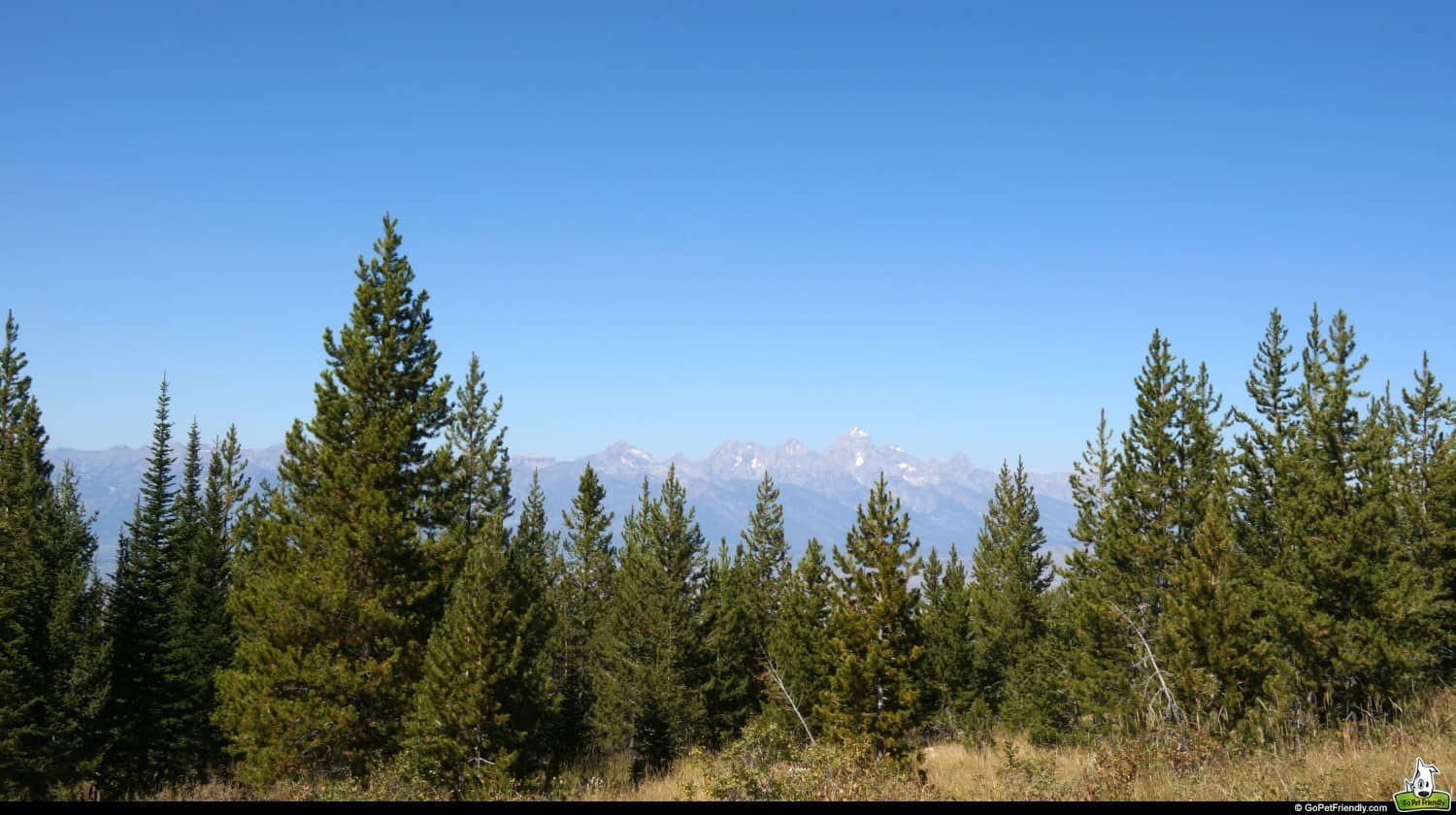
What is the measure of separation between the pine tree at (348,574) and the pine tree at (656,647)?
43.6ft

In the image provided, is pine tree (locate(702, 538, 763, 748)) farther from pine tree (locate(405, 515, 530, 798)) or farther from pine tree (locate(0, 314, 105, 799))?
pine tree (locate(0, 314, 105, 799))

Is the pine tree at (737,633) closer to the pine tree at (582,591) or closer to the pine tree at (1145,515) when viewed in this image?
the pine tree at (582,591)

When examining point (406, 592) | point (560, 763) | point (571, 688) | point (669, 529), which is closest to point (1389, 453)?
point (669, 529)

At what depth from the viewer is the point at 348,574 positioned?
23.8 meters

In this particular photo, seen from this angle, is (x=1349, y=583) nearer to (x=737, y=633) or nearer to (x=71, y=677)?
(x=737, y=633)

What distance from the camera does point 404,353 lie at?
27.1 m

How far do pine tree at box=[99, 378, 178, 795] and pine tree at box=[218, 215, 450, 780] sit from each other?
11.2m

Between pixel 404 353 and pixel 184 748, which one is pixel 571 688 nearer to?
pixel 184 748

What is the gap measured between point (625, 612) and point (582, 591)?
34.8 ft

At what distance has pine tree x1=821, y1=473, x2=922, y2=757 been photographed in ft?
94.4

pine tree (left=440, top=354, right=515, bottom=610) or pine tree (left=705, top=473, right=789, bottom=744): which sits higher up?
pine tree (left=440, top=354, right=515, bottom=610)

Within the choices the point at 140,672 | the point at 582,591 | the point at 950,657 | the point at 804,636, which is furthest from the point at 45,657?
the point at 950,657

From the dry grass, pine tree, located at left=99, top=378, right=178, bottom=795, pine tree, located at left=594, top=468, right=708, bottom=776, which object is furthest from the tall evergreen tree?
pine tree, located at left=99, top=378, right=178, bottom=795

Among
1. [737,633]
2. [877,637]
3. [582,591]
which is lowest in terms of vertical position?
[737,633]
